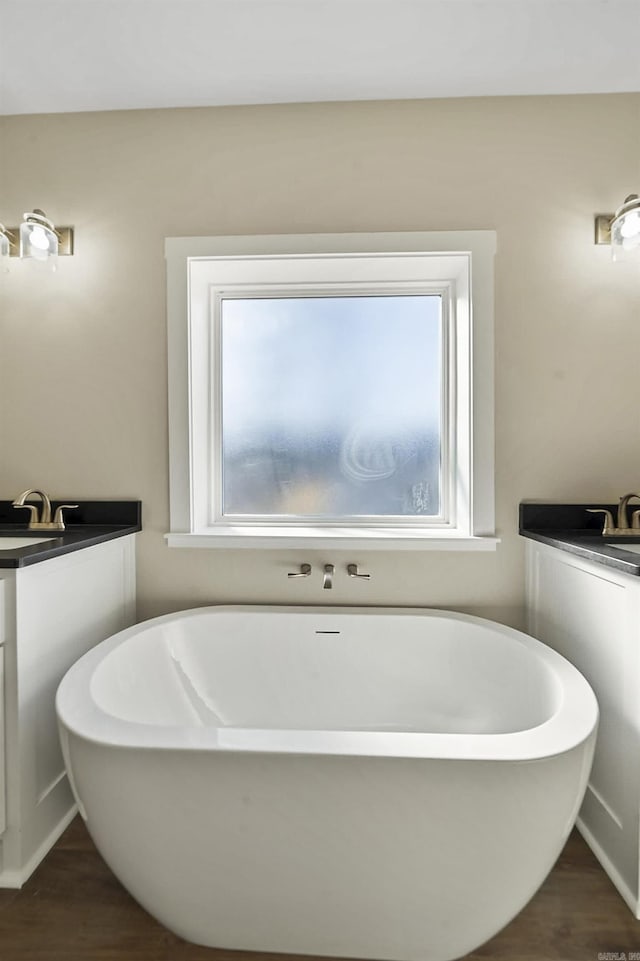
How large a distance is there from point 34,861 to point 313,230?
2253 millimetres

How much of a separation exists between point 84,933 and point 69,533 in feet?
3.81

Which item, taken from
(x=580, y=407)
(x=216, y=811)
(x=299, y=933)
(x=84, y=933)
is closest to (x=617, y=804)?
(x=299, y=933)

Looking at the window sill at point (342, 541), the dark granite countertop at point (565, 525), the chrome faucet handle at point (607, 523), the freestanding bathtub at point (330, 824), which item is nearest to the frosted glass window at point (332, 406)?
the window sill at point (342, 541)

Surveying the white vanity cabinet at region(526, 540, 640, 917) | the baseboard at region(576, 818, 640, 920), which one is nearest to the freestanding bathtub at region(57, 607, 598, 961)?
the white vanity cabinet at region(526, 540, 640, 917)

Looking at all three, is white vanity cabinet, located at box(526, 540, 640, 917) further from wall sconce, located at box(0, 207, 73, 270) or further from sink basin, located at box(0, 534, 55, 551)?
wall sconce, located at box(0, 207, 73, 270)

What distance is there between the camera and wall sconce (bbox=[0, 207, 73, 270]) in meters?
1.92

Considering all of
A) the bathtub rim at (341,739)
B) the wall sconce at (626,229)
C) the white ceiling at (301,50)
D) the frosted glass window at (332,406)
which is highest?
the white ceiling at (301,50)

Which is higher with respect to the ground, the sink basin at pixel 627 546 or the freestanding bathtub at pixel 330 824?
the sink basin at pixel 627 546

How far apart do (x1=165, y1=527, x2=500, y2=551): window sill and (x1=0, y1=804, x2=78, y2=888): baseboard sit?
96cm

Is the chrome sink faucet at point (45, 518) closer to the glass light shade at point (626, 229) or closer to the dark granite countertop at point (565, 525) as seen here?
the dark granite countertop at point (565, 525)

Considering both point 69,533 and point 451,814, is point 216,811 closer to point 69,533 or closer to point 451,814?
point 451,814

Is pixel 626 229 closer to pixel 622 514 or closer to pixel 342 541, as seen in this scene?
pixel 622 514

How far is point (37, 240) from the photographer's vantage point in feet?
6.33

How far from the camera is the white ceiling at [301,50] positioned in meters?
1.55
